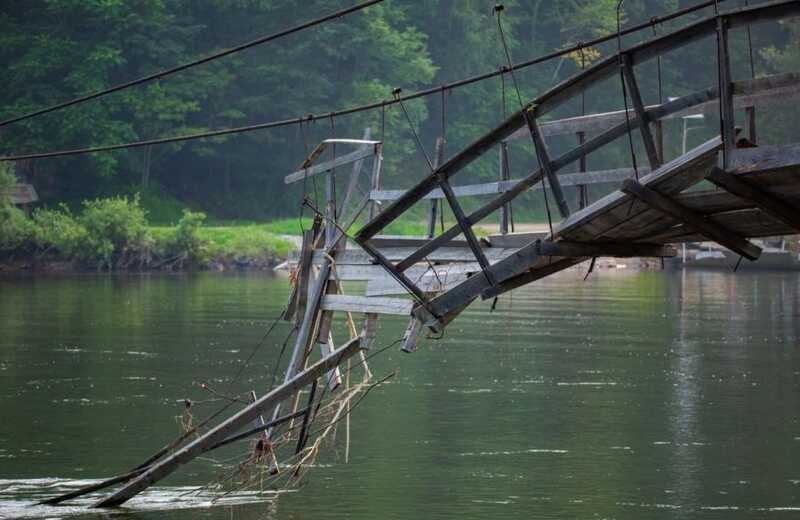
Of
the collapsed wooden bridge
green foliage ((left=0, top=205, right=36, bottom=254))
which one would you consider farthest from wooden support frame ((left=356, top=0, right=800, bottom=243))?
green foliage ((left=0, top=205, right=36, bottom=254))

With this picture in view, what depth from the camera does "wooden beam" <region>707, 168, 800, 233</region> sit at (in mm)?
11516

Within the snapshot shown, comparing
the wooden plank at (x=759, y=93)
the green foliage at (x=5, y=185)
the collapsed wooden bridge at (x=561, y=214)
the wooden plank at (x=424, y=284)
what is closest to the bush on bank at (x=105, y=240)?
the green foliage at (x=5, y=185)

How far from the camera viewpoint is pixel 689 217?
12812 millimetres

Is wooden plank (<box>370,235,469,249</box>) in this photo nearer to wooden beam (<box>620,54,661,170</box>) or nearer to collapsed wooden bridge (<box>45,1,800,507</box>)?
collapsed wooden bridge (<box>45,1,800,507</box>)

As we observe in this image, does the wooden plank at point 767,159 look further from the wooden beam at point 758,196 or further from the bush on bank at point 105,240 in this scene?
the bush on bank at point 105,240

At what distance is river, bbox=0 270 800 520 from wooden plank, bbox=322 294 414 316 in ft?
7.35

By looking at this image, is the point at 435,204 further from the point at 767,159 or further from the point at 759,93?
the point at 767,159

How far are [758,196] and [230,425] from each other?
6.70 metres

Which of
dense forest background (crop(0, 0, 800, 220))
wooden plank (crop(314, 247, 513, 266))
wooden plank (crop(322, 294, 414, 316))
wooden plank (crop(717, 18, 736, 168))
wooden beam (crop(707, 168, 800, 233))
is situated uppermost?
dense forest background (crop(0, 0, 800, 220))

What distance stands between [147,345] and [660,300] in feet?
72.5

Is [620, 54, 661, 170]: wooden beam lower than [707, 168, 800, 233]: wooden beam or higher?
higher

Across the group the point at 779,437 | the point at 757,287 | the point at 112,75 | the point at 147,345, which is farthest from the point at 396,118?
the point at 779,437

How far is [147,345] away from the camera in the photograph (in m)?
35.0

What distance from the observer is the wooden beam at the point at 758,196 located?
11.5 metres
